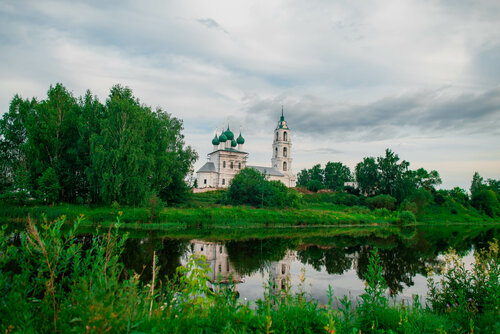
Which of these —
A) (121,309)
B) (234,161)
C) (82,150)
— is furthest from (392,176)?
(121,309)

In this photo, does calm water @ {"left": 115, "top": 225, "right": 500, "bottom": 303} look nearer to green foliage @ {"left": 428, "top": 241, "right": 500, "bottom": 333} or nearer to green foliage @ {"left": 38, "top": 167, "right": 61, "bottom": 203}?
green foliage @ {"left": 428, "top": 241, "right": 500, "bottom": 333}

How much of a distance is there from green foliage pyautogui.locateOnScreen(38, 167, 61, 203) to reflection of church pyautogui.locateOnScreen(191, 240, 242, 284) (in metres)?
14.8

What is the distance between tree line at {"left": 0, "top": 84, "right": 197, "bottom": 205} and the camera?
82.8ft

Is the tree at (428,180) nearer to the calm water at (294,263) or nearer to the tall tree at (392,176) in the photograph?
the tall tree at (392,176)

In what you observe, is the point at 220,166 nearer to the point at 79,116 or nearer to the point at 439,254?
the point at 79,116

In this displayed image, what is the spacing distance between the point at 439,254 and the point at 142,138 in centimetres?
2410

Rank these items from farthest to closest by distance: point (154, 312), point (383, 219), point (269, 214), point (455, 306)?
point (383, 219) < point (269, 214) < point (455, 306) < point (154, 312)

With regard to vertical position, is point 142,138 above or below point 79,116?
below

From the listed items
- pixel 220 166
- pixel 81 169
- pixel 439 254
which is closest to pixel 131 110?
pixel 81 169

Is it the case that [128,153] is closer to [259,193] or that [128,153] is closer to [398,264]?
[259,193]

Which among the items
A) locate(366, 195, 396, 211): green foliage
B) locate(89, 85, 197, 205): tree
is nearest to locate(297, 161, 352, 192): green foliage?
locate(366, 195, 396, 211): green foliage

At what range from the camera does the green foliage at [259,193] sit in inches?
1422

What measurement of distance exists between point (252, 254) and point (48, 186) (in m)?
19.7

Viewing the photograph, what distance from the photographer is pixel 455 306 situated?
17.5ft
